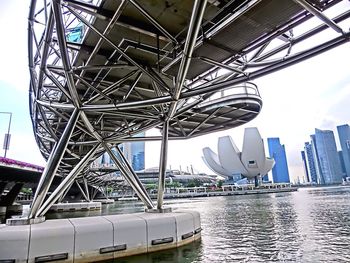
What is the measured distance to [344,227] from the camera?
15039mm

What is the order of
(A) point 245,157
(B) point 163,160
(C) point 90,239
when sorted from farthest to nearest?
1. (A) point 245,157
2. (B) point 163,160
3. (C) point 90,239

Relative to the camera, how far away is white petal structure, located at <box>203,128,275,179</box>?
110m

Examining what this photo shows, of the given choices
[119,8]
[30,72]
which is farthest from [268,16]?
[30,72]

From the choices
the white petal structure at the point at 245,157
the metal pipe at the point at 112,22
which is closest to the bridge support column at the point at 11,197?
the metal pipe at the point at 112,22

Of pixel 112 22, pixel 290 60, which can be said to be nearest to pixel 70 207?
pixel 112 22

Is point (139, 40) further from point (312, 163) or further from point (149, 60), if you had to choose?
point (312, 163)

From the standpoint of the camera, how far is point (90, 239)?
8.85 metres

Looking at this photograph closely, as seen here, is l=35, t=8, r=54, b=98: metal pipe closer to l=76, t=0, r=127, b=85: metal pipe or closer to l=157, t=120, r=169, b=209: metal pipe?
l=76, t=0, r=127, b=85: metal pipe

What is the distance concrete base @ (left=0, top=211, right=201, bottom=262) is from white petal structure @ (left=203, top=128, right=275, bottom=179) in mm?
98725

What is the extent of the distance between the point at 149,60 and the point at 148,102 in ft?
5.90

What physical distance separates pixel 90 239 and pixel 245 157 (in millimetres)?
114915

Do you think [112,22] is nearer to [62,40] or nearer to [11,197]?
[62,40]

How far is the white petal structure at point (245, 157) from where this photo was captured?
359ft

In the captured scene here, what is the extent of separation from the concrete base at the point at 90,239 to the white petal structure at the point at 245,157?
324ft
